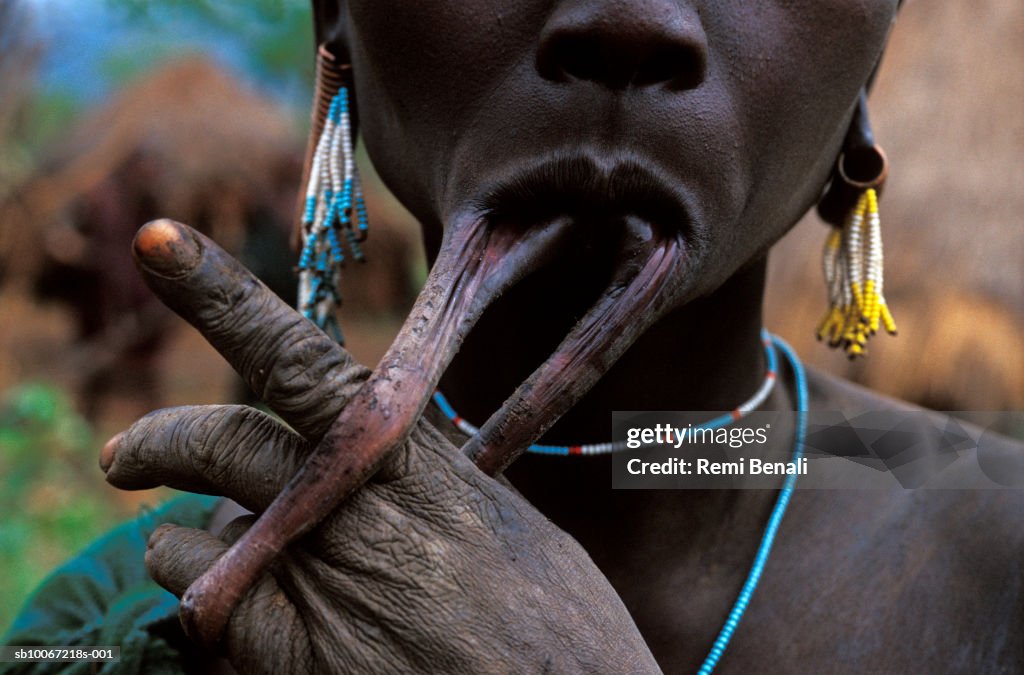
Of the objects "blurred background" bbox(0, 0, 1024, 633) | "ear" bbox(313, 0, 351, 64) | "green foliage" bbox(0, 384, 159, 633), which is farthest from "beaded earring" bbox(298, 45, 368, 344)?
"green foliage" bbox(0, 384, 159, 633)

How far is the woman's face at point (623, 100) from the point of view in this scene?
41.1 inches

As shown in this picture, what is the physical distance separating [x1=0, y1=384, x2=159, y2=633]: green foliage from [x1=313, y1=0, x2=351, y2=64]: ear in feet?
8.27

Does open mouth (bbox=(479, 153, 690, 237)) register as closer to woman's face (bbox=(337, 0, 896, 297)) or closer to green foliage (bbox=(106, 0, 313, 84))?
woman's face (bbox=(337, 0, 896, 297))

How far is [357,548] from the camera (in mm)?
888

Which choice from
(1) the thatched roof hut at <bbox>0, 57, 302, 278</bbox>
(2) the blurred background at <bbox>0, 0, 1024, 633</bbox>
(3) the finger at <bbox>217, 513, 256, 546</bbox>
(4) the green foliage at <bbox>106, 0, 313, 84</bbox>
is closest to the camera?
(3) the finger at <bbox>217, 513, 256, 546</bbox>

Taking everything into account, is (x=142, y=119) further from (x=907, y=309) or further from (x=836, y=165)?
(x=836, y=165)

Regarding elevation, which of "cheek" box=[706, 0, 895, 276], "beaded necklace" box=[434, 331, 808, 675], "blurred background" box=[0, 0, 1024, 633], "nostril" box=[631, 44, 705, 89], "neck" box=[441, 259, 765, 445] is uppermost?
"nostril" box=[631, 44, 705, 89]

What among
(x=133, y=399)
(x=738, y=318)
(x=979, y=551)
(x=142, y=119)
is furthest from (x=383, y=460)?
(x=133, y=399)

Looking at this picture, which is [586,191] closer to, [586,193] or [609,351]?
[586,193]

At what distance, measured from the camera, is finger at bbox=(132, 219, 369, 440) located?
84cm

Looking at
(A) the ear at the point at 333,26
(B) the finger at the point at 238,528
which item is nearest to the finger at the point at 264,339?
(B) the finger at the point at 238,528

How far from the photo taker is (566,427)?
4.65 feet

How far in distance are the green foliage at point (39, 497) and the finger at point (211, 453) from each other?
275 centimetres

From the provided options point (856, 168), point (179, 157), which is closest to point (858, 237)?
point (856, 168)
